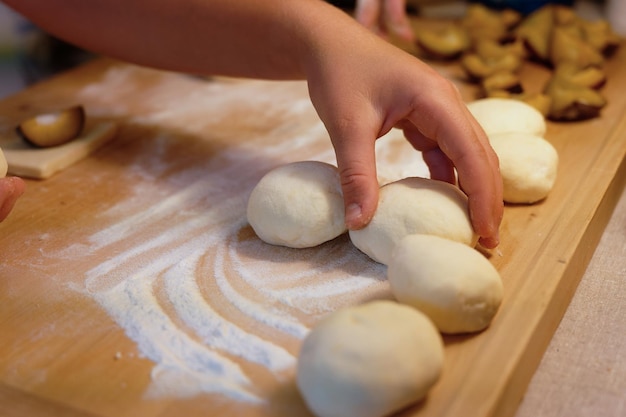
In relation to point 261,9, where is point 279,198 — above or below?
below

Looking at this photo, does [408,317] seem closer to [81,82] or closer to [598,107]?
[598,107]

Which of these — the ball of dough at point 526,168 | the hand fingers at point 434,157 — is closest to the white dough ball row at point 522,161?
the ball of dough at point 526,168

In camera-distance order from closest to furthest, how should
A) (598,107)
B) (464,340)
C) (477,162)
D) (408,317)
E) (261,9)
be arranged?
(408,317) < (464,340) < (477,162) < (261,9) < (598,107)

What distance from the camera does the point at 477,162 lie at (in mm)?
1040

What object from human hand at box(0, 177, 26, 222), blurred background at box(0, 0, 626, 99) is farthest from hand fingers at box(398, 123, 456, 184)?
blurred background at box(0, 0, 626, 99)

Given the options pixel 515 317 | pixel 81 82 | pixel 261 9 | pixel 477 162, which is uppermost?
pixel 261 9

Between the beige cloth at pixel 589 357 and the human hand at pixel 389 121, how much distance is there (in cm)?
18

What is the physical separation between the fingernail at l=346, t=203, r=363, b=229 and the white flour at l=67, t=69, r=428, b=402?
9cm

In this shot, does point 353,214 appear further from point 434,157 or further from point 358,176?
point 434,157

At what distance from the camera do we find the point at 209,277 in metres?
1.12

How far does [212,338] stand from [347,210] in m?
0.29

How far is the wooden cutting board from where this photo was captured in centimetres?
88

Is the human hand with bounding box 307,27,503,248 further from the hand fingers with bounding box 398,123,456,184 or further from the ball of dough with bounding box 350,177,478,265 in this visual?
the hand fingers with bounding box 398,123,456,184

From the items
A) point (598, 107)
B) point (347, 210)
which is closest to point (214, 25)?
point (347, 210)
